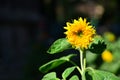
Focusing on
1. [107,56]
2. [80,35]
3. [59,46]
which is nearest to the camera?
[80,35]

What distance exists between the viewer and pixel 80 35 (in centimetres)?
197

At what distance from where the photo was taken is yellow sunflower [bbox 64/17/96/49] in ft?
6.36

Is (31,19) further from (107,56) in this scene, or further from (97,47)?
(97,47)

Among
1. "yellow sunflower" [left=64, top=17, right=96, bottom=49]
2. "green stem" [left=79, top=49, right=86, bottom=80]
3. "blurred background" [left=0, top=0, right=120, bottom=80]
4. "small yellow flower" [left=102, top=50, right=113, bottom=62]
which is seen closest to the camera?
"yellow sunflower" [left=64, top=17, right=96, bottom=49]

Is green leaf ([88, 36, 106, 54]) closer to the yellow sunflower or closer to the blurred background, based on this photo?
the yellow sunflower

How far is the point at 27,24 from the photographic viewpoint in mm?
19797

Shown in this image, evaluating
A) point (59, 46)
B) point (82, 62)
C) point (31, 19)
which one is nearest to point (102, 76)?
point (82, 62)

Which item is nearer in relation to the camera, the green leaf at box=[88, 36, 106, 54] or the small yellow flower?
the green leaf at box=[88, 36, 106, 54]

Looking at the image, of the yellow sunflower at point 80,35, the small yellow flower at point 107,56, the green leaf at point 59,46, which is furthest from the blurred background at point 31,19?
the yellow sunflower at point 80,35

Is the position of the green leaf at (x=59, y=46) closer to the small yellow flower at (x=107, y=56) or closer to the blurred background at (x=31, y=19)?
the small yellow flower at (x=107, y=56)

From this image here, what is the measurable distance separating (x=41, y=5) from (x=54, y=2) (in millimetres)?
1370

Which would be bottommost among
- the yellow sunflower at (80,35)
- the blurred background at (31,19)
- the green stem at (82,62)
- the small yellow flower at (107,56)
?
the small yellow flower at (107,56)

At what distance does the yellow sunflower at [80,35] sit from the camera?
1.94m

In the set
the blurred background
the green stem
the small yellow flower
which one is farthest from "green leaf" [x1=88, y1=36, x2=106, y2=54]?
the blurred background
